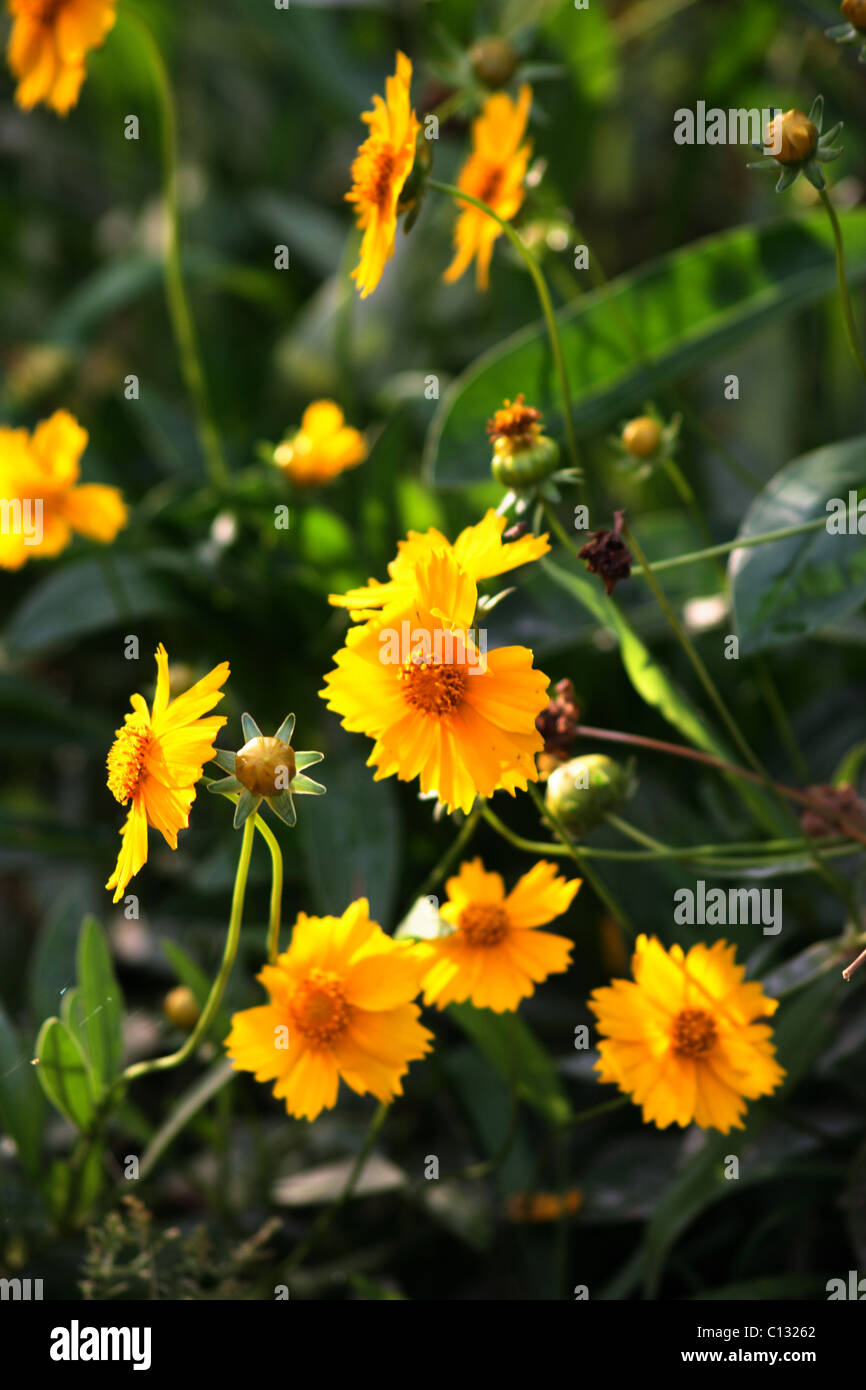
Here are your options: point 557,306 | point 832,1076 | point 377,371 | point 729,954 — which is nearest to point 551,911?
point 729,954

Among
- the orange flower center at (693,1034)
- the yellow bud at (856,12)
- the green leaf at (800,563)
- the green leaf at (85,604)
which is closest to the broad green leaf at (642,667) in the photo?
the green leaf at (800,563)

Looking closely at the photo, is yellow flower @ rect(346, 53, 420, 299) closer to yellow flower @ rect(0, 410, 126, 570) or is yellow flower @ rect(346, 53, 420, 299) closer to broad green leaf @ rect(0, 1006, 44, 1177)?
yellow flower @ rect(0, 410, 126, 570)

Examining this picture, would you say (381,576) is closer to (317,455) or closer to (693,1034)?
(317,455)

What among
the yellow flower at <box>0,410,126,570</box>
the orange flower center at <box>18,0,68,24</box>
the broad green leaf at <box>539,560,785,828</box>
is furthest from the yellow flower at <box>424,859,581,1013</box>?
the orange flower center at <box>18,0,68,24</box>

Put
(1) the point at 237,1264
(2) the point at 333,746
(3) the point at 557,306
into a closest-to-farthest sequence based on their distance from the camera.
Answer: (1) the point at 237,1264, (2) the point at 333,746, (3) the point at 557,306

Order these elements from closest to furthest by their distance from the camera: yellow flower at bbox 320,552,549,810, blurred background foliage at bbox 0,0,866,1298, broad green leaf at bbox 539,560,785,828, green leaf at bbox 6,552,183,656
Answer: yellow flower at bbox 320,552,549,810
broad green leaf at bbox 539,560,785,828
blurred background foliage at bbox 0,0,866,1298
green leaf at bbox 6,552,183,656

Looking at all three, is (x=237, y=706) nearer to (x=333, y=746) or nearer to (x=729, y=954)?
(x=333, y=746)

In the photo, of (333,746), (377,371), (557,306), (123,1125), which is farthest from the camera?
(377,371)
